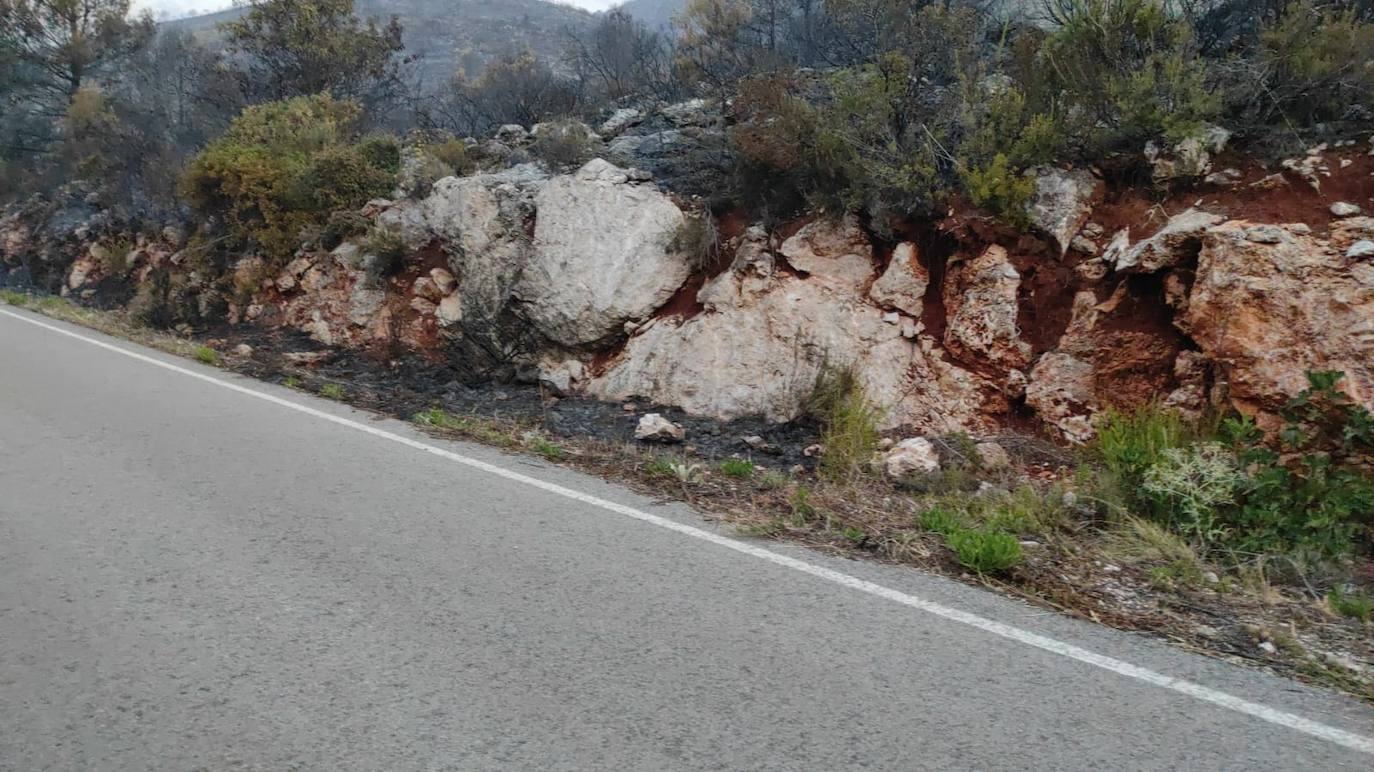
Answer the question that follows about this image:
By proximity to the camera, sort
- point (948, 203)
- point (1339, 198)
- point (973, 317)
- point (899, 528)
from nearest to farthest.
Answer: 1. point (899, 528)
2. point (1339, 198)
3. point (973, 317)
4. point (948, 203)

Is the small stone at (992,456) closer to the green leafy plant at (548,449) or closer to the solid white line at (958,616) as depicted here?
the solid white line at (958,616)

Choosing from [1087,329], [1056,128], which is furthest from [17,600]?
[1056,128]

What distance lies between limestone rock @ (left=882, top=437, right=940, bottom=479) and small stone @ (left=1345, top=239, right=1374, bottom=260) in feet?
10.2

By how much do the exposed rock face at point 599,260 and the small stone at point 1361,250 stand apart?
5959mm

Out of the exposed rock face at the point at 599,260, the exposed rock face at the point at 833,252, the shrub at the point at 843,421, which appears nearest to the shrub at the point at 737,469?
the shrub at the point at 843,421

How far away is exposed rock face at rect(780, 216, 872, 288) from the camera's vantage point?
8.55m

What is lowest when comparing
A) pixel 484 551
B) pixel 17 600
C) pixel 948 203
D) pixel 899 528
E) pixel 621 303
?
A: pixel 17 600

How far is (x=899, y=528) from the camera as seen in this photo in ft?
17.1

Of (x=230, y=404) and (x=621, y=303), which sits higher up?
(x=621, y=303)

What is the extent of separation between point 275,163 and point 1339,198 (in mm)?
13936

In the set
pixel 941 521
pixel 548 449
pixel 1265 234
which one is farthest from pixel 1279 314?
pixel 548 449

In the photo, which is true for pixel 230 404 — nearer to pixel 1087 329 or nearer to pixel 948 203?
pixel 948 203

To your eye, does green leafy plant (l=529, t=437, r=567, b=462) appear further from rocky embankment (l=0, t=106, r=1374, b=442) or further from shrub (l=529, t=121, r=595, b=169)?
shrub (l=529, t=121, r=595, b=169)

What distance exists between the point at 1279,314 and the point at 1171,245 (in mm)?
1021
